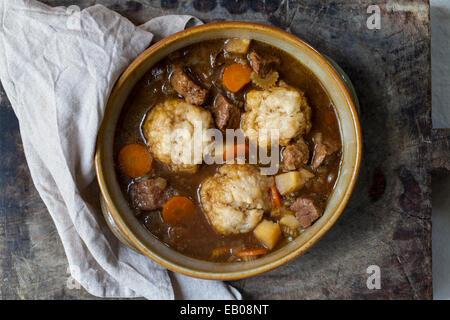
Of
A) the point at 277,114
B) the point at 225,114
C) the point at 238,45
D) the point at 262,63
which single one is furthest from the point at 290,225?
the point at 238,45

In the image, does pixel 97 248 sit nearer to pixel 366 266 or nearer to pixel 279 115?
pixel 279 115

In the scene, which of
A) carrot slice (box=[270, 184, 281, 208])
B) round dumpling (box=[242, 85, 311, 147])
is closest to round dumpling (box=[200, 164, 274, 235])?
carrot slice (box=[270, 184, 281, 208])

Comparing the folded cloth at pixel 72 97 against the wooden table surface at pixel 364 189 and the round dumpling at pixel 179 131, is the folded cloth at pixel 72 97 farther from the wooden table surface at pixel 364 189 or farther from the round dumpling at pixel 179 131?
the round dumpling at pixel 179 131

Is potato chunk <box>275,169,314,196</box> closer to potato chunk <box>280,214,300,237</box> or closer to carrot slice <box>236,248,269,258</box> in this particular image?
potato chunk <box>280,214,300,237</box>

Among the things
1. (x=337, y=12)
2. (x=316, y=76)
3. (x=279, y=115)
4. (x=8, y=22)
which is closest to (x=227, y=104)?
(x=279, y=115)

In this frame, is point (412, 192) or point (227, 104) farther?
point (412, 192)
